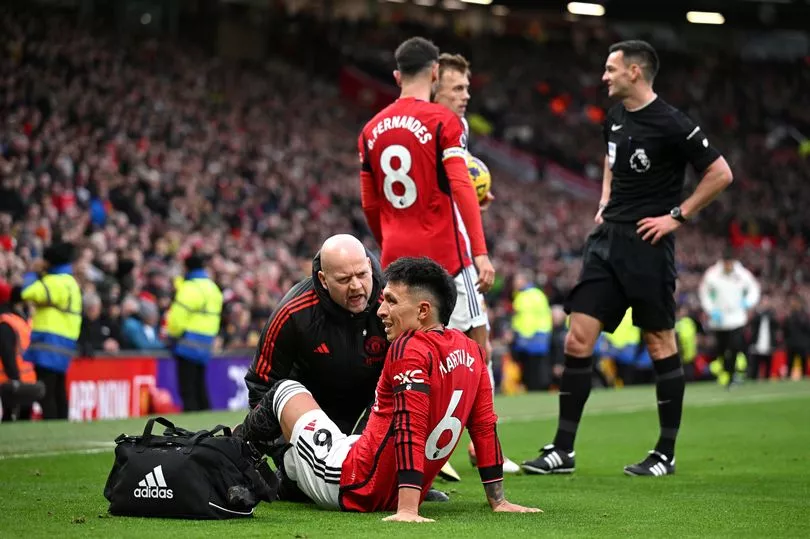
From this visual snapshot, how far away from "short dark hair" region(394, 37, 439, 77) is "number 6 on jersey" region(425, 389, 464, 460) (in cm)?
282

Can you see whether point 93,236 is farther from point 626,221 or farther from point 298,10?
point 298,10

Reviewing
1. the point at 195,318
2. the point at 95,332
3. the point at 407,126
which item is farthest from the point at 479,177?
the point at 95,332

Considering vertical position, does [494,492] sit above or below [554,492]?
above

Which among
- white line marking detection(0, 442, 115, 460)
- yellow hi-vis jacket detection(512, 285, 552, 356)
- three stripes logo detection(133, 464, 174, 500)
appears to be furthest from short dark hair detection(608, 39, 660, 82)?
yellow hi-vis jacket detection(512, 285, 552, 356)

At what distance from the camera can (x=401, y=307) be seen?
5.84m

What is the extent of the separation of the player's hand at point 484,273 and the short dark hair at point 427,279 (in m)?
1.68

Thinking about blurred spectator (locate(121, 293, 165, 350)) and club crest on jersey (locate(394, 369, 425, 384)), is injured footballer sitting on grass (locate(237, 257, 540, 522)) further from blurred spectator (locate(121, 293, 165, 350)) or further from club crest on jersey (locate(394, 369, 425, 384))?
blurred spectator (locate(121, 293, 165, 350))

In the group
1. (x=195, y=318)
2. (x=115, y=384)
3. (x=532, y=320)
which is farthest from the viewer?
(x=532, y=320)

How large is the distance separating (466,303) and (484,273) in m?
0.64

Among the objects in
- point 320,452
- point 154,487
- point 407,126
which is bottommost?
point 154,487

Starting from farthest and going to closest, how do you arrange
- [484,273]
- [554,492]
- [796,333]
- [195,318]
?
[796,333] → [195,318] → [484,273] → [554,492]

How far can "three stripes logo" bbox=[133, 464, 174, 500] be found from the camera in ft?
19.0

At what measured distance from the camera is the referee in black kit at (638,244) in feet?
27.4

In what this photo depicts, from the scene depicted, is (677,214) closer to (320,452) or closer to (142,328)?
(320,452)
